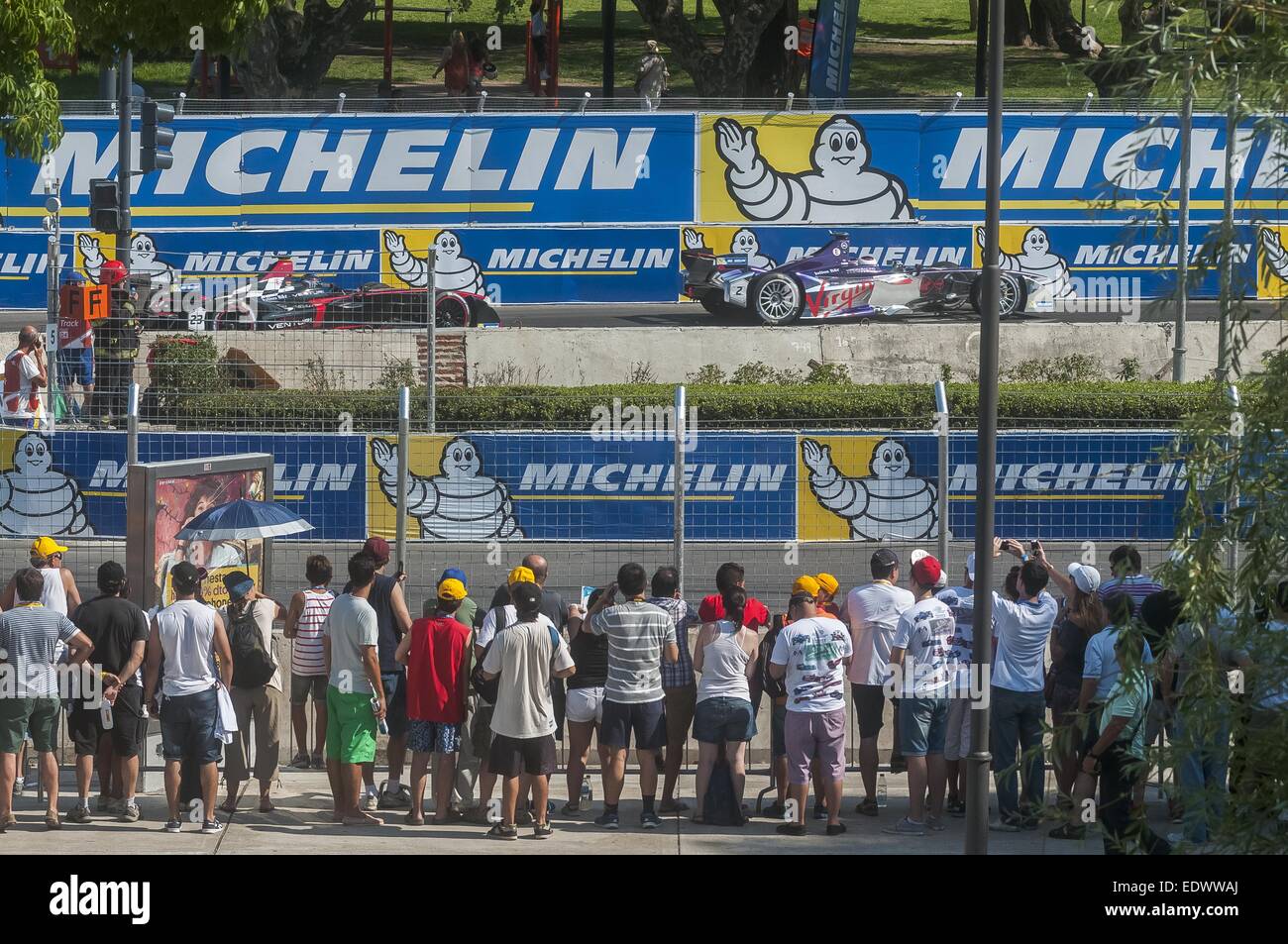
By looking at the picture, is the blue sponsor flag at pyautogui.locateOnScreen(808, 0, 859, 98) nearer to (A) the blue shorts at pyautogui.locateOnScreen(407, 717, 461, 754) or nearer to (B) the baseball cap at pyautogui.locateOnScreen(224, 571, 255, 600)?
(B) the baseball cap at pyautogui.locateOnScreen(224, 571, 255, 600)

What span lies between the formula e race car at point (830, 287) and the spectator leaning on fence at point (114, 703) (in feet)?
51.4

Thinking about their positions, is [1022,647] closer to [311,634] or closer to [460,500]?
[311,634]

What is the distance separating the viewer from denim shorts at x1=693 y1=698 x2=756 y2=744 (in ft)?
33.1

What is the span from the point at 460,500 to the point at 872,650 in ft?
17.1

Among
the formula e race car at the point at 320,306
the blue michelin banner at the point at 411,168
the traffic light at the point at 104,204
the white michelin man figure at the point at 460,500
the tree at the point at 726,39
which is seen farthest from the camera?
the tree at the point at 726,39

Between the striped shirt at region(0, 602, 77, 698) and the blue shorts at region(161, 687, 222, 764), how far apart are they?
766 mm

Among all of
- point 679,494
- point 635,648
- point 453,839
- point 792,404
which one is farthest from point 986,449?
point 792,404

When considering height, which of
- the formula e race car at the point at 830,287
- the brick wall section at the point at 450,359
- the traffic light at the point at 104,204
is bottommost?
the brick wall section at the point at 450,359

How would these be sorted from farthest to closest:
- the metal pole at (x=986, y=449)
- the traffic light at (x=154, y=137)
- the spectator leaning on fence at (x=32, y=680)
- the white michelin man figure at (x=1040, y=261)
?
the white michelin man figure at (x=1040, y=261) < the traffic light at (x=154, y=137) < the spectator leaning on fence at (x=32, y=680) < the metal pole at (x=986, y=449)

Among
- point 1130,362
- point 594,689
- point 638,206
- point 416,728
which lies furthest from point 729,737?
point 638,206

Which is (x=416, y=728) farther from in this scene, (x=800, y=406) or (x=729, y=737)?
(x=800, y=406)

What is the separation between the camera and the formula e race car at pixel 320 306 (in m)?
16.8

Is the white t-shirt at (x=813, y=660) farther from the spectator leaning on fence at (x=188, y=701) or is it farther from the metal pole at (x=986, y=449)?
the spectator leaning on fence at (x=188, y=701)

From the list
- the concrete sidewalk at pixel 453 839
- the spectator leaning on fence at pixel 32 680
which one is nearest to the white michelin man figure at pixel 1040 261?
the concrete sidewalk at pixel 453 839
